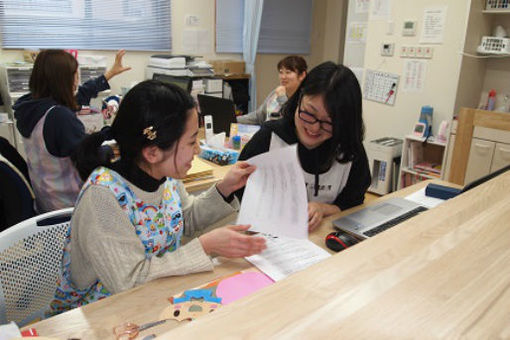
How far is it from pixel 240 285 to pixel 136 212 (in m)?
0.37

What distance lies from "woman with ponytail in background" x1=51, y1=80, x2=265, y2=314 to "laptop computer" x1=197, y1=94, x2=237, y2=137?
175 cm

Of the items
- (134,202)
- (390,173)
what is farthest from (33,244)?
(390,173)

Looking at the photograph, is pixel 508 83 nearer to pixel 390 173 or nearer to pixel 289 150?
pixel 390 173

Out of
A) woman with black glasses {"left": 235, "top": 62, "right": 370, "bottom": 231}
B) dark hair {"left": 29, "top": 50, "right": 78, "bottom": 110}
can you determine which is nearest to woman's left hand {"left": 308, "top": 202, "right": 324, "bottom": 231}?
woman with black glasses {"left": 235, "top": 62, "right": 370, "bottom": 231}

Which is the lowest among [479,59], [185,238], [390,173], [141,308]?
[390,173]

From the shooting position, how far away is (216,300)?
916 millimetres

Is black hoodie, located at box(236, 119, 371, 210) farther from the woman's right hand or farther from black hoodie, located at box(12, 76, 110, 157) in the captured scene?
black hoodie, located at box(12, 76, 110, 157)

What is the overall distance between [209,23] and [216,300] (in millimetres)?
4696

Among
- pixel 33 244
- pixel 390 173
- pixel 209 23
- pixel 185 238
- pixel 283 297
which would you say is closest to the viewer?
pixel 283 297

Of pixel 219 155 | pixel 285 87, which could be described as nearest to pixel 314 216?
pixel 219 155

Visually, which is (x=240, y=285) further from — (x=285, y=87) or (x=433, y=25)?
(x=433, y=25)

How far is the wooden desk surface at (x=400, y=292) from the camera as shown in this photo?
0.30 meters

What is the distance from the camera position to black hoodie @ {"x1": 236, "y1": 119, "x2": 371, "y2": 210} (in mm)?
1642

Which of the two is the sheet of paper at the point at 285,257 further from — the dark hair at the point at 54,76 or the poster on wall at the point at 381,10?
the poster on wall at the point at 381,10
